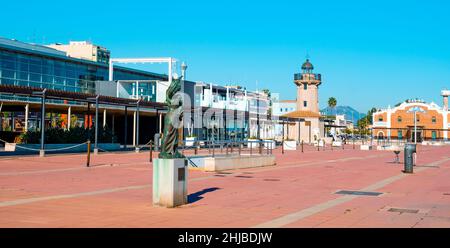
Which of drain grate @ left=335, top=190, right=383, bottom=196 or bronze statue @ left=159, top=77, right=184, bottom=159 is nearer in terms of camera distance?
bronze statue @ left=159, top=77, right=184, bottom=159

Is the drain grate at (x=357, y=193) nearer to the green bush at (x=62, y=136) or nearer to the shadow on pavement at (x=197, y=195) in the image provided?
the shadow on pavement at (x=197, y=195)

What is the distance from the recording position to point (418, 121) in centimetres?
11300

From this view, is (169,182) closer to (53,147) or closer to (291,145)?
(53,147)

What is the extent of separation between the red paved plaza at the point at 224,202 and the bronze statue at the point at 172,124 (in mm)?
1163

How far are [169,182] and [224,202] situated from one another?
1.66m

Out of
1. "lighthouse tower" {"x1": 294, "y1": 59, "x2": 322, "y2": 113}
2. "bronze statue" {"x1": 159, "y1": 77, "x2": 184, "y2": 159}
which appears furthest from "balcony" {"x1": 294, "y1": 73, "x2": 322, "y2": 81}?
"bronze statue" {"x1": 159, "y1": 77, "x2": 184, "y2": 159}

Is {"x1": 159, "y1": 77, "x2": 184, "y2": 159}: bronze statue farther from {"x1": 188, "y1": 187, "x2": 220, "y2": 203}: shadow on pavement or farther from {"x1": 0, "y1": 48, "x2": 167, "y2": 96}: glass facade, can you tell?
{"x1": 0, "y1": 48, "x2": 167, "y2": 96}: glass facade

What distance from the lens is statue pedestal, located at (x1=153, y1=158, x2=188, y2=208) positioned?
33.9ft

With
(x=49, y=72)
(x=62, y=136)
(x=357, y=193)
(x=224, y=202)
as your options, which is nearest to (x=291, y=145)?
(x=62, y=136)

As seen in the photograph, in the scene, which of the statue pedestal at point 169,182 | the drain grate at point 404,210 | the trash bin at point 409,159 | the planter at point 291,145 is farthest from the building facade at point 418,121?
the statue pedestal at point 169,182

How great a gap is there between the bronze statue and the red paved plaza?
1.16 meters

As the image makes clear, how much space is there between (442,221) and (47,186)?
976 centimetres

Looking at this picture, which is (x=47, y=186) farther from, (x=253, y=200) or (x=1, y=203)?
(x=253, y=200)

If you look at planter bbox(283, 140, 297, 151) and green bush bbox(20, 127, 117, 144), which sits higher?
green bush bbox(20, 127, 117, 144)
